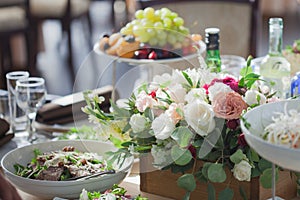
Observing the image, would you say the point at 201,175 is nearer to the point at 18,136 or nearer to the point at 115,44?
the point at 115,44

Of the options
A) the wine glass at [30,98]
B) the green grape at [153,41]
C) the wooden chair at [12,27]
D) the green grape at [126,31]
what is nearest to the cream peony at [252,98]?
the green grape at [153,41]

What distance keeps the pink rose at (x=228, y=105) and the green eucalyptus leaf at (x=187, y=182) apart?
0.15 meters

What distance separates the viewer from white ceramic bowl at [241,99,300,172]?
0.96 m

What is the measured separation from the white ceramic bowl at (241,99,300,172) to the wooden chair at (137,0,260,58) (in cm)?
186

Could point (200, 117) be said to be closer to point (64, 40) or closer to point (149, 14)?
point (149, 14)

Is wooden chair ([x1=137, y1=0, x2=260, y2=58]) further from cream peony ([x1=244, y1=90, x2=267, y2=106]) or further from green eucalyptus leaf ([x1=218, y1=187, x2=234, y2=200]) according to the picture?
green eucalyptus leaf ([x1=218, y1=187, x2=234, y2=200])

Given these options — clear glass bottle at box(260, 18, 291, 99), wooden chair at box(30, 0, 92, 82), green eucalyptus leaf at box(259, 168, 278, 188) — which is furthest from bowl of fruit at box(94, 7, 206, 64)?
wooden chair at box(30, 0, 92, 82)

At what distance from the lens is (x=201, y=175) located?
1.36m

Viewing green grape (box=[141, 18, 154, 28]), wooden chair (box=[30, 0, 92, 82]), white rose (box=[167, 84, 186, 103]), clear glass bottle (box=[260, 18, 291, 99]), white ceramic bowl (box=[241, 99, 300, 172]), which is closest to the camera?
white ceramic bowl (box=[241, 99, 300, 172])

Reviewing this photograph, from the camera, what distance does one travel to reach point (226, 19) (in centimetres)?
305

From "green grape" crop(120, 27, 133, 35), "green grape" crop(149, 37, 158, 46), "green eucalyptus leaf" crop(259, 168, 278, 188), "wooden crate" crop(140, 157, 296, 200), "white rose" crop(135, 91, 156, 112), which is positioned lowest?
"wooden crate" crop(140, 157, 296, 200)

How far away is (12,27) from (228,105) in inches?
135

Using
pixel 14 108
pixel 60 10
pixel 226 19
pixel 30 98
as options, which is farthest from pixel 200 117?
pixel 60 10

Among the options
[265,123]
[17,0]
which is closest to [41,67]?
[17,0]
